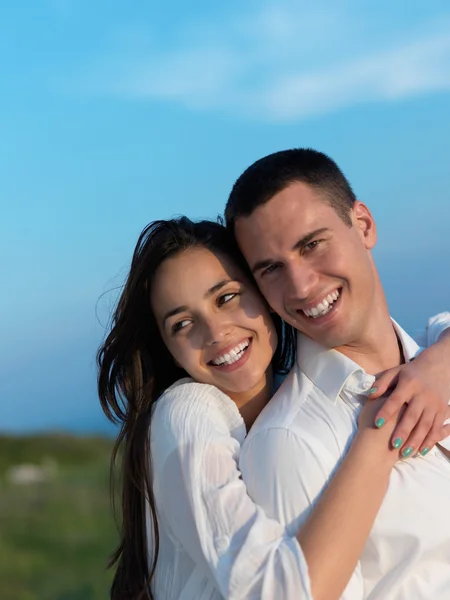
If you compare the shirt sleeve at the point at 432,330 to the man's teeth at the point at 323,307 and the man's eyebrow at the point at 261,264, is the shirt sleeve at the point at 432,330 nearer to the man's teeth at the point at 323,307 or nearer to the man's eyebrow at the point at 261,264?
the man's teeth at the point at 323,307

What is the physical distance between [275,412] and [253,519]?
38 centimetres

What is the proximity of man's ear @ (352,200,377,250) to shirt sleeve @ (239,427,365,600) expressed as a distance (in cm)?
75

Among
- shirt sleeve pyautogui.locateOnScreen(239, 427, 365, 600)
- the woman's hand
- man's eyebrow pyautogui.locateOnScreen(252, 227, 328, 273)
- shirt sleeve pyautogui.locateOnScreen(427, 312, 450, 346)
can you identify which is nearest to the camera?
shirt sleeve pyautogui.locateOnScreen(239, 427, 365, 600)

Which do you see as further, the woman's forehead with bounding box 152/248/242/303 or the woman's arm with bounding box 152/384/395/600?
the woman's forehead with bounding box 152/248/242/303

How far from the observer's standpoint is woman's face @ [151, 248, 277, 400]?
2.52 m

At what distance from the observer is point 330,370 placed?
244 centimetres

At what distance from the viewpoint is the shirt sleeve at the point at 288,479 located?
2.15 metres

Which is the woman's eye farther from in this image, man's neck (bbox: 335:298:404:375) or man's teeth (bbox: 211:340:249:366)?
man's neck (bbox: 335:298:404:375)

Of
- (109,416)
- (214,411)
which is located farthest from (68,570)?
(214,411)

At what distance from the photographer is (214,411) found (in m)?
2.41

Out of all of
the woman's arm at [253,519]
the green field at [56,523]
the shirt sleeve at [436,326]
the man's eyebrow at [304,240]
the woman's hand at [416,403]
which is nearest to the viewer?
→ the woman's arm at [253,519]

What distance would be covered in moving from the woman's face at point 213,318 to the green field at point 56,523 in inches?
183

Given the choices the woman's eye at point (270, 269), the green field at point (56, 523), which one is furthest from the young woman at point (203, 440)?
the green field at point (56, 523)

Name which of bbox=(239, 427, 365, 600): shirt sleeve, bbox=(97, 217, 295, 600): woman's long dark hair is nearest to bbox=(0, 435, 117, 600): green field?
bbox=(97, 217, 295, 600): woman's long dark hair
